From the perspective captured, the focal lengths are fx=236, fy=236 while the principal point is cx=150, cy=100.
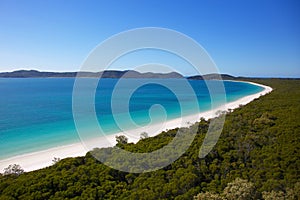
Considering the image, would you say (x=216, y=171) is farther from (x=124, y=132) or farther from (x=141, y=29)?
(x=124, y=132)

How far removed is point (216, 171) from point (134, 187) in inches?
174

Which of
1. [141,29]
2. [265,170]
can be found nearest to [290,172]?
[265,170]

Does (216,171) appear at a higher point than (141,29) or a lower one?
lower

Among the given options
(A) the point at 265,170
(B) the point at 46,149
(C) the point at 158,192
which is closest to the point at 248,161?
(A) the point at 265,170

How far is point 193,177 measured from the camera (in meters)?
11.2

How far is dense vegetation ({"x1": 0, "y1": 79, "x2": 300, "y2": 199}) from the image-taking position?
9.91m

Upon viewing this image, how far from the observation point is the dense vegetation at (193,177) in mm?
9906

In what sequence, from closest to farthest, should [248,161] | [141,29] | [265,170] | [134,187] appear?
1. [141,29]
2. [134,187]
3. [265,170]
4. [248,161]

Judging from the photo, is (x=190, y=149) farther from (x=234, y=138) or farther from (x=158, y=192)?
(x=158, y=192)

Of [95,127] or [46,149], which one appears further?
[95,127]

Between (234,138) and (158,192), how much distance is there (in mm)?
8370

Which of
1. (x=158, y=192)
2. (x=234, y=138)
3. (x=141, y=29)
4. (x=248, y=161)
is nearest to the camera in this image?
(x=141, y=29)

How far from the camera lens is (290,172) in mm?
11422

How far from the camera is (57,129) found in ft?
95.2
